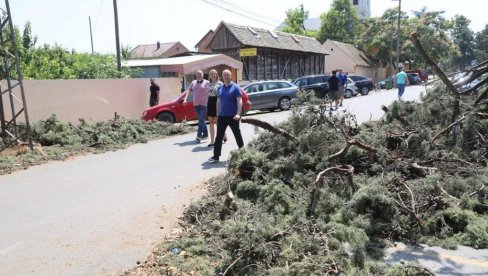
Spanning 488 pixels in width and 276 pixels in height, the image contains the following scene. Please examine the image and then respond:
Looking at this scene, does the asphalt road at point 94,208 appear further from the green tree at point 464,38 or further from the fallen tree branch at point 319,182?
the green tree at point 464,38

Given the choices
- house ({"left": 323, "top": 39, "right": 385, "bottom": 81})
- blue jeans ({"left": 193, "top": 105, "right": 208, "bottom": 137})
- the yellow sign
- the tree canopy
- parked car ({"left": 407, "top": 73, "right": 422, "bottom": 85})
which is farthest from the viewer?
house ({"left": 323, "top": 39, "right": 385, "bottom": 81})

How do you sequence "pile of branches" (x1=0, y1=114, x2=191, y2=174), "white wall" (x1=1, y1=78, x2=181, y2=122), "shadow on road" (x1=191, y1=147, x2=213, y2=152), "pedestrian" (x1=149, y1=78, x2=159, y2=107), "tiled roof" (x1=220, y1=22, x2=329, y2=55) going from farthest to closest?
"tiled roof" (x1=220, y1=22, x2=329, y2=55)
"pedestrian" (x1=149, y1=78, x2=159, y2=107)
"white wall" (x1=1, y1=78, x2=181, y2=122)
"shadow on road" (x1=191, y1=147, x2=213, y2=152)
"pile of branches" (x1=0, y1=114, x2=191, y2=174)

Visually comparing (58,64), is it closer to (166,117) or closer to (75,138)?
(166,117)

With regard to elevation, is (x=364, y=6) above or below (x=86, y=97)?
above

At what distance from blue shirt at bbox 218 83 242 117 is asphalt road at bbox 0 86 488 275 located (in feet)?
3.60

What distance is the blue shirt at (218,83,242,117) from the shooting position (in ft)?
29.0

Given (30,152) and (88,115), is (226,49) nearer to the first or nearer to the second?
(88,115)

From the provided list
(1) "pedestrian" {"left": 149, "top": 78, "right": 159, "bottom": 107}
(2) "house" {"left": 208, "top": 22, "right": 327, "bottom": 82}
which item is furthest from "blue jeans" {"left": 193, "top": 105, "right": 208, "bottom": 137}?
(2) "house" {"left": 208, "top": 22, "right": 327, "bottom": 82}

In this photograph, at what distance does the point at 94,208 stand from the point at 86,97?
11.9 m

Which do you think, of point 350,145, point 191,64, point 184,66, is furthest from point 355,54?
point 350,145

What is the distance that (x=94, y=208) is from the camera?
655 centimetres

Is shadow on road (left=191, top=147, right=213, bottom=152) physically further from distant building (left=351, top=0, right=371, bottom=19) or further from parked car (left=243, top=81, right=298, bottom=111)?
distant building (left=351, top=0, right=371, bottom=19)

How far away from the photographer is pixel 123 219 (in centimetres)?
600

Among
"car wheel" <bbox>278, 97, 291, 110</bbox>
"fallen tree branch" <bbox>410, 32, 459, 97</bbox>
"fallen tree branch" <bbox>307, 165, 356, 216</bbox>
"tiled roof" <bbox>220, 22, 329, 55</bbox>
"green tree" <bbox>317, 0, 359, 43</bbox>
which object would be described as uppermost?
"green tree" <bbox>317, 0, 359, 43</bbox>
